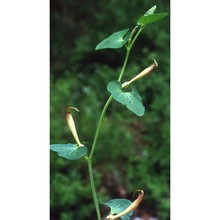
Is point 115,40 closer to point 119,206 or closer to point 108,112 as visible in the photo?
point 119,206

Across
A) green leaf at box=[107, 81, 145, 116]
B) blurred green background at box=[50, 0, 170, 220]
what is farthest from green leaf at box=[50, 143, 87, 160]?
blurred green background at box=[50, 0, 170, 220]

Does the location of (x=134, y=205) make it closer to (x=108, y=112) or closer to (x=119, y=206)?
(x=119, y=206)

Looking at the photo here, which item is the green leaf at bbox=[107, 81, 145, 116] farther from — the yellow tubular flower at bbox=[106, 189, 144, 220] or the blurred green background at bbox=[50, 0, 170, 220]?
the blurred green background at bbox=[50, 0, 170, 220]

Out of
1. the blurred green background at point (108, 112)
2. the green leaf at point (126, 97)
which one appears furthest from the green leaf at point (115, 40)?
the blurred green background at point (108, 112)

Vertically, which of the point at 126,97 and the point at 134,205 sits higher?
the point at 126,97

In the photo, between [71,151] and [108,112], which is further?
[108,112]

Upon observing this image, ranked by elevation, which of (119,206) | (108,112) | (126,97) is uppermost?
(126,97)

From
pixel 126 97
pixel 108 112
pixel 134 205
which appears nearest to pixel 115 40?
pixel 126 97
